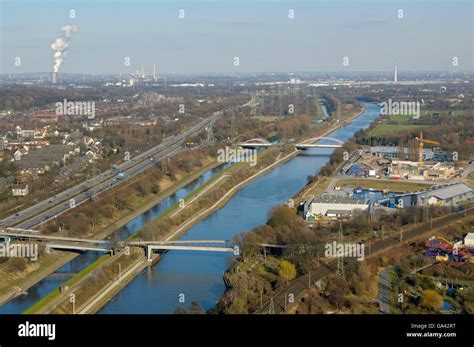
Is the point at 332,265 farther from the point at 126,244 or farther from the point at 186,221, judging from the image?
the point at 186,221

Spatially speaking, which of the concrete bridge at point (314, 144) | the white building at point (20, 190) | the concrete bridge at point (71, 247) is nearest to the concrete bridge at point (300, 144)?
the concrete bridge at point (314, 144)

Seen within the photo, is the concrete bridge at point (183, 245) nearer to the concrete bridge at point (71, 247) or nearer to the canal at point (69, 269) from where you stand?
the concrete bridge at point (71, 247)

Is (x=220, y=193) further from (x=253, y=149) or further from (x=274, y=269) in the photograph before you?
(x=253, y=149)

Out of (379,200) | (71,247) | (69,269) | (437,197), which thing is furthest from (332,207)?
(69,269)

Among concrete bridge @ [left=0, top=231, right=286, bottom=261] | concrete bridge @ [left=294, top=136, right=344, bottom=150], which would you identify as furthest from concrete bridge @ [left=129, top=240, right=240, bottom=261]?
concrete bridge @ [left=294, top=136, right=344, bottom=150]

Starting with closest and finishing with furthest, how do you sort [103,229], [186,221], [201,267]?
[201,267] < [103,229] < [186,221]

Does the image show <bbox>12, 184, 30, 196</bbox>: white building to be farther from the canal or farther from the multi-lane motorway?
the canal
